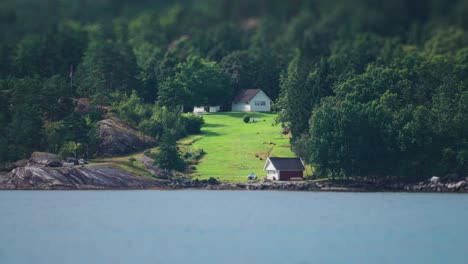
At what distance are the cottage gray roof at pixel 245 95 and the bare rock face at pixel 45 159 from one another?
5487 cm

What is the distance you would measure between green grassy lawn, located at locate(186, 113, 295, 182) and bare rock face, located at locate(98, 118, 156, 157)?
7004 millimetres

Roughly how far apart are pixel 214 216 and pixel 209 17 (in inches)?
1052

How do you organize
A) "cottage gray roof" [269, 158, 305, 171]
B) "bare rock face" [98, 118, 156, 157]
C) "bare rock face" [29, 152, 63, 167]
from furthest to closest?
1. "bare rock face" [98, 118, 156, 157]
2. "cottage gray roof" [269, 158, 305, 171]
3. "bare rock face" [29, 152, 63, 167]

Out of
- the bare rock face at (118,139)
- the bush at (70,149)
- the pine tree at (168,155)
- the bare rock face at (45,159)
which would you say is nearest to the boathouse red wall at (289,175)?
the pine tree at (168,155)

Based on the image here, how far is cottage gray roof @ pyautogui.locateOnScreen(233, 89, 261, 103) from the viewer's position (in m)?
155

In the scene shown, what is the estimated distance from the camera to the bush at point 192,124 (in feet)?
426

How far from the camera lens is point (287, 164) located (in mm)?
106000

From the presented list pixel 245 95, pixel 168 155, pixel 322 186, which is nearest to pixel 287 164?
pixel 322 186

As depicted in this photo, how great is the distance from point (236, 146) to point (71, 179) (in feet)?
90.8

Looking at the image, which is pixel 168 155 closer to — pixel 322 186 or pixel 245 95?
pixel 322 186

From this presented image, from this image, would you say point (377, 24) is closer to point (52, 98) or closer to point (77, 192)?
point (77, 192)

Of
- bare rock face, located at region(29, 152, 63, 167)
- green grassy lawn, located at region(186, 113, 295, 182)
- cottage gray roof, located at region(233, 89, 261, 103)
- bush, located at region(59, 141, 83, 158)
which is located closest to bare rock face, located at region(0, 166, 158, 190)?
bare rock face, located at region(29, 152, 63, 167)

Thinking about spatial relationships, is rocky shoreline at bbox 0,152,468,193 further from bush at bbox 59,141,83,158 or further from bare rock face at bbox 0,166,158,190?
bush at bbox 59,141,83,158

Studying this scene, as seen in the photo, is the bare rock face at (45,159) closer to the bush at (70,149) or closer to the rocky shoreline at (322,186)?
the bush at (70,149)
